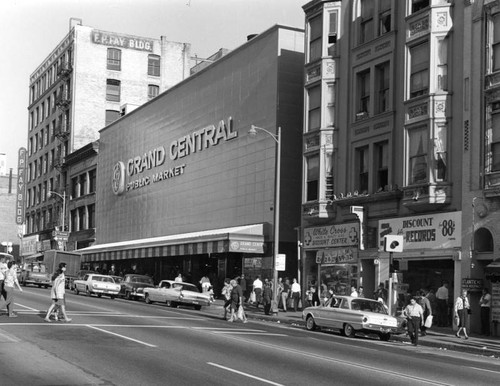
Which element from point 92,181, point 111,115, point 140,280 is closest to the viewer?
point 140,280

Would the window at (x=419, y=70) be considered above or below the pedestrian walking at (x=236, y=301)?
above

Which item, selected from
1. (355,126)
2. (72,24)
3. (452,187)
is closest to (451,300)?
(452,187)

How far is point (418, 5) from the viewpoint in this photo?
3106 centimetres

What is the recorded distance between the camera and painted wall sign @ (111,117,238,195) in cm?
4756

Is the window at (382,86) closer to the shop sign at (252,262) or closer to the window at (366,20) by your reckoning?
the window at (366,20)

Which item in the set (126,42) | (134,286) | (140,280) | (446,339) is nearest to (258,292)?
(134,286)

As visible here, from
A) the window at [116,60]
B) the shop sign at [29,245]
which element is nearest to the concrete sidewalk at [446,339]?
the window at [116,60]

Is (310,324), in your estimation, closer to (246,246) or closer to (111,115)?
(246,246)

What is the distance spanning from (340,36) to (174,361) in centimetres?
2467

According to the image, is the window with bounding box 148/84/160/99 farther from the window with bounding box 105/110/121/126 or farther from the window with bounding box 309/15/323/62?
the window with bounding box 309/15/323/62

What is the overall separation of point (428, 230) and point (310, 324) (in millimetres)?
6366

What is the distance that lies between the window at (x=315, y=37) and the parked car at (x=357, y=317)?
607 inches

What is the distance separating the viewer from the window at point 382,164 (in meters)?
32.5

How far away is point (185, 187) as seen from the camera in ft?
171
